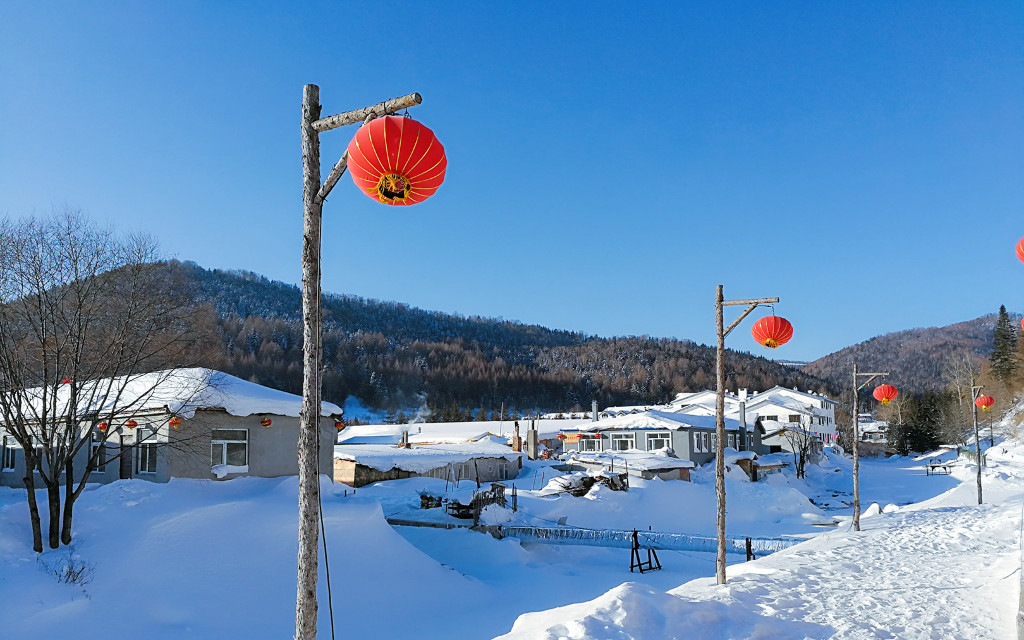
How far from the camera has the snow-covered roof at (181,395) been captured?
14.8 m

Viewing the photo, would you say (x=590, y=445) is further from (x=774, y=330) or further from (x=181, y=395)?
(x=774, y=330)

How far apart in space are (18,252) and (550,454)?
38.1 meters

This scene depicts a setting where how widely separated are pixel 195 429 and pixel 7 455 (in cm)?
944

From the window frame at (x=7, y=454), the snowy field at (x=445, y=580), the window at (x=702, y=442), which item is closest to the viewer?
the snowy field at (x=445, y=580)

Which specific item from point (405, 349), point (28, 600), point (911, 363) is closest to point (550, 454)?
point (28, 600)

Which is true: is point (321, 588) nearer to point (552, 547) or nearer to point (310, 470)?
point (310, 470)

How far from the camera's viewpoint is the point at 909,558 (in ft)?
43.1

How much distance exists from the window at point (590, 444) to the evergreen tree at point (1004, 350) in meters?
45.0

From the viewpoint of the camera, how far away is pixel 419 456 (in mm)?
33594

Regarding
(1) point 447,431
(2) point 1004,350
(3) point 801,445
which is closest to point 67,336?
(1) point 447,431

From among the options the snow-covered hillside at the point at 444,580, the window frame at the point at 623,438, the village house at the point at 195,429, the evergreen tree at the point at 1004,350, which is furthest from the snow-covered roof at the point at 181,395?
the evergreen tree at the point at 1004,350

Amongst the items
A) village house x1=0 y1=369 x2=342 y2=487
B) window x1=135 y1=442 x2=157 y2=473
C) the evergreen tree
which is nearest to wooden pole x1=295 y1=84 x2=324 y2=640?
village house x1=0 y1=369 x2=342 y2=487

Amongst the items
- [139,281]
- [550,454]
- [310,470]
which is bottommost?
[550,454]

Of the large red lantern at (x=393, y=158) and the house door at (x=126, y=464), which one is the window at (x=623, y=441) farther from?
the large red lantern at (x=393, y=158)
